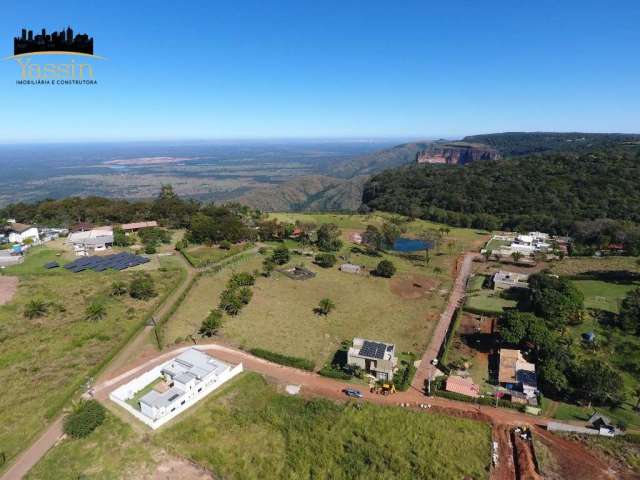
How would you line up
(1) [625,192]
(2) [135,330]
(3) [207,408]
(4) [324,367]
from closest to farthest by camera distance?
(3) [207,408] < (4) [324,367] < (2) [135,330] < (1) [625,192]

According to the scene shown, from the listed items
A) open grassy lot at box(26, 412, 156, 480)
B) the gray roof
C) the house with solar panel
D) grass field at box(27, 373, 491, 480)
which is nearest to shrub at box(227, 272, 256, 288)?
the gray roof

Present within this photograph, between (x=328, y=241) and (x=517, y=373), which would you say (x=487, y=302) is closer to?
(x=517, y=373)

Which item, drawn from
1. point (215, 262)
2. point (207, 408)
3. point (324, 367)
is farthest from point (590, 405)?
point (215, 262)

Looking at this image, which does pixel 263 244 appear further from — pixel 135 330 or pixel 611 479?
pixel 611 479

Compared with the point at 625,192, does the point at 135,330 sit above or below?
below

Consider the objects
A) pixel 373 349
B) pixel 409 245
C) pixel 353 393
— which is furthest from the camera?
pixel 409 245

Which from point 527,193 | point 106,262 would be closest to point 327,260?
point 106,262
